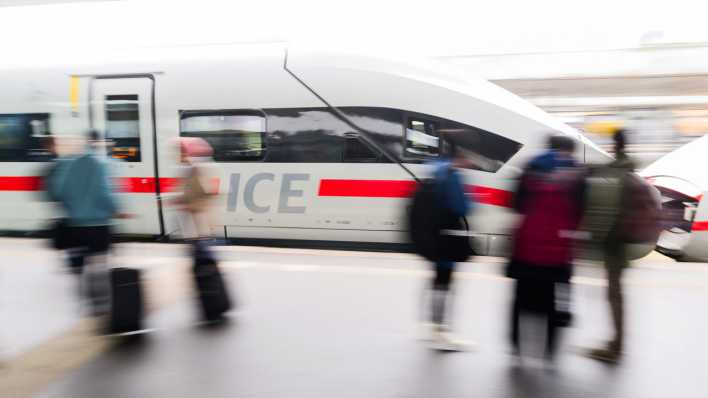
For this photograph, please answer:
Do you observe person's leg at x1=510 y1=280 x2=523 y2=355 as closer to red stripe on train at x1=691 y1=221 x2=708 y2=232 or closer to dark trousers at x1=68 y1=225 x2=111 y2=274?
dark trousers at x1=68 y1=225 x2=111 y2=274

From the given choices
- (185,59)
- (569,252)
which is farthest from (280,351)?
(185,59)

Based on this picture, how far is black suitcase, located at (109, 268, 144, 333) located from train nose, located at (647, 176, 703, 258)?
555 centimetres

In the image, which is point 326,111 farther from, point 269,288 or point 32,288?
point 32,288

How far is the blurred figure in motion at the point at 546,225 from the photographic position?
309 cm

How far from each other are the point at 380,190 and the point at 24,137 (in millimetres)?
4957

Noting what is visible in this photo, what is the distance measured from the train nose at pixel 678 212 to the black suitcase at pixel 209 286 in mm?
5006

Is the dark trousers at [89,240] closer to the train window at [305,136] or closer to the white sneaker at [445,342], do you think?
the white sneaker at [445,342]

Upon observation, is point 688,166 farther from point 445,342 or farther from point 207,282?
point 207,282

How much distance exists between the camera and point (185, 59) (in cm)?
726

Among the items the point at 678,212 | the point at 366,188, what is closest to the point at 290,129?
the point at 366,188

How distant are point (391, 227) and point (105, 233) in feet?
11.5

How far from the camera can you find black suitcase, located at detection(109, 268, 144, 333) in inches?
147

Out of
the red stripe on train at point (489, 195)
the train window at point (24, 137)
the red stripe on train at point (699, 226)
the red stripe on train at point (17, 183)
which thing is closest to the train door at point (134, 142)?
the train window at point (24, 137)

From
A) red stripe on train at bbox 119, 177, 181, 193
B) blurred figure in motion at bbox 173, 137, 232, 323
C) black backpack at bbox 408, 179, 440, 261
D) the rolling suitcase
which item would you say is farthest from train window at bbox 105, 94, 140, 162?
black backpack at bbox 408, 179, 440, 261
